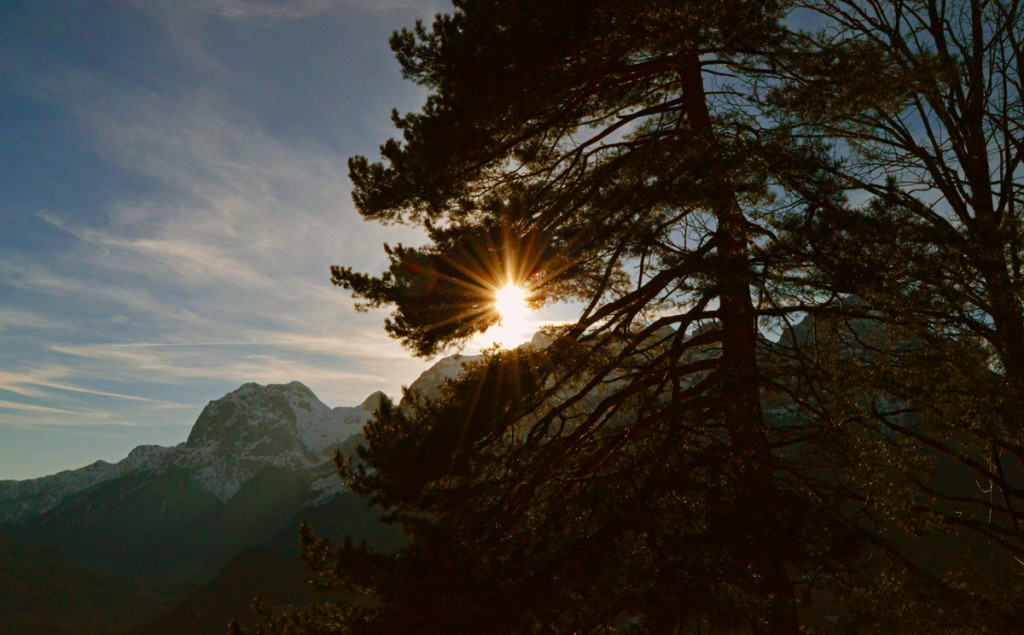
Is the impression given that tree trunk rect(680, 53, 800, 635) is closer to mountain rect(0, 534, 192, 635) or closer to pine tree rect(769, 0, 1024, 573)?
pine tree rect(769, 0, 1024, 573)

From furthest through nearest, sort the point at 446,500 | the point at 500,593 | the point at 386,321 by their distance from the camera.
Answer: the point at 386,321
the point at 446,500
the point at 500,593

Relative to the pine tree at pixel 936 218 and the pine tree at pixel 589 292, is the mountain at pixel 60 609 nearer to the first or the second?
the pine tree at pixel 589 292

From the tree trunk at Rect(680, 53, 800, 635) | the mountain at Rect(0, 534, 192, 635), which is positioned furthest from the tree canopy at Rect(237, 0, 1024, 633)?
the mountain at Rect(0, 534, 192, 635)

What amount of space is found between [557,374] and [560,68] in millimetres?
3992

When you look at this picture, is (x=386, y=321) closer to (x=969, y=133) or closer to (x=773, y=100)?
(x=773, y=100)

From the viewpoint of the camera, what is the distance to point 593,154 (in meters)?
8.15

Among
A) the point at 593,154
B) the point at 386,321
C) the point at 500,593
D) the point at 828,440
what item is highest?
the point at 593,154

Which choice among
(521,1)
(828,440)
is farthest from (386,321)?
(828,440)

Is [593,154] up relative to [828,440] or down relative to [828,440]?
up

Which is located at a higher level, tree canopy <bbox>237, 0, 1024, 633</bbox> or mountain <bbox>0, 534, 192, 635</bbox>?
tree canopy <bbox>237, 0, 1024, 633</bbox>

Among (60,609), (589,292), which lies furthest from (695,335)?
A: (60,609)

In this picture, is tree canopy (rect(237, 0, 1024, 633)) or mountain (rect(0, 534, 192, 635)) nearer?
tree canopy (rect(237, 0, 1024, 633))

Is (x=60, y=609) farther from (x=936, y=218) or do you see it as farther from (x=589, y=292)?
(x=936, y=218)

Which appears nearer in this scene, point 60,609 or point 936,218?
point 936,218
